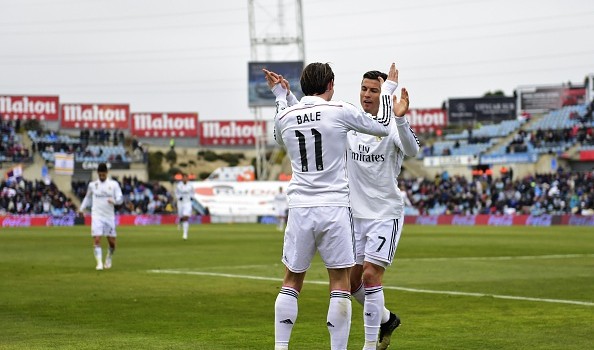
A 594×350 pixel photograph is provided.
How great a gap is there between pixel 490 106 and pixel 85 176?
5287cm

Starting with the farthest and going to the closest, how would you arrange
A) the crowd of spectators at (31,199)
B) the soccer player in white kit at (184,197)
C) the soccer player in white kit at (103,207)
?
the crowd of spectators at (31,199) < the soccer player in white kit at (184,197) < the soccer player in white kit at (103,207)

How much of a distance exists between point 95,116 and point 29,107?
23.1ft

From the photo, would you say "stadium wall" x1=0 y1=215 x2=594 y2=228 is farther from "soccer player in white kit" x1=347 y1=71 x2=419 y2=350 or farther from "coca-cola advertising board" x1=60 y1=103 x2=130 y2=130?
"soccer player in white kit" x1=347 y1=71 x2=419 y2=350

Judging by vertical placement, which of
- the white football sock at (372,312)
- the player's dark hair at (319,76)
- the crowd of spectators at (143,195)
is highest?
the player's dark hair at (319,76)

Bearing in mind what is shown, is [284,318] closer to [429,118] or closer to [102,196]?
[102,196]

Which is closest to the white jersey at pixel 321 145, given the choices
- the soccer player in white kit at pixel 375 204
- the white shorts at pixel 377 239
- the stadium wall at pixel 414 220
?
the soccer player in white kit at pixel 375 204

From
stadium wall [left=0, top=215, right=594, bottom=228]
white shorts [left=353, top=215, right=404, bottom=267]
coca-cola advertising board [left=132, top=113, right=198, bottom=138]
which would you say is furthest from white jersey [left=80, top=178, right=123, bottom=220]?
coca-cola advertising board [left=132, top=113, right=198, bottom=138]

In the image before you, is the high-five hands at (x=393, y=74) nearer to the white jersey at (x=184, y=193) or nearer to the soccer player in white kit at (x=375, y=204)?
the soccer player in white kit at (x=375, y=204)

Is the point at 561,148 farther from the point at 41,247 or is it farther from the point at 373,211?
the point at 373,211

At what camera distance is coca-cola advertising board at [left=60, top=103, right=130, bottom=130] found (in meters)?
106

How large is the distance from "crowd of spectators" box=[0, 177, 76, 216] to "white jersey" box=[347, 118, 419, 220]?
2430 inches

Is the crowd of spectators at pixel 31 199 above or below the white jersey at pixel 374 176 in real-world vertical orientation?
below

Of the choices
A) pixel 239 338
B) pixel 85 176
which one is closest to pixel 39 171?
pixel 85 176

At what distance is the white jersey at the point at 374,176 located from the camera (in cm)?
1112
